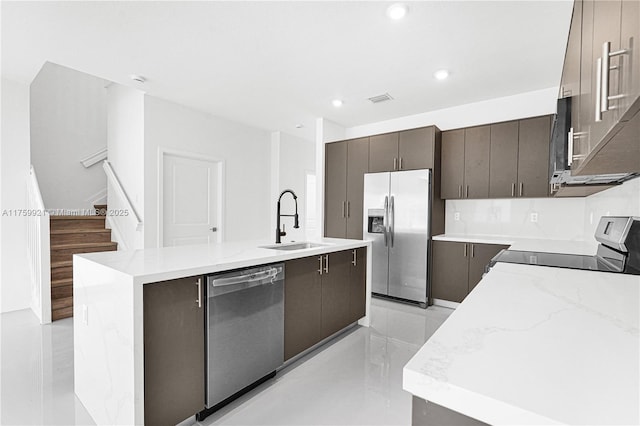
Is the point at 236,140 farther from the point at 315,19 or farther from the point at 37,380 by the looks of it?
the point at 37,380

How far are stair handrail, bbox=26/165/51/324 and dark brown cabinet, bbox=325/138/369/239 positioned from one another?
134 inches

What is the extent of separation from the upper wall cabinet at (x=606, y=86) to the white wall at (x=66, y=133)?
6431 mm

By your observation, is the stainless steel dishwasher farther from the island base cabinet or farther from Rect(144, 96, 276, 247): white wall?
Rect(144, 96, 276, 247): white wall

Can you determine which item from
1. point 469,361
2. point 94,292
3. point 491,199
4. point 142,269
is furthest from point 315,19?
point 491,199

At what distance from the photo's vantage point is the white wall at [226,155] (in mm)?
4105

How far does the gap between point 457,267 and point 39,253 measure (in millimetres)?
4577

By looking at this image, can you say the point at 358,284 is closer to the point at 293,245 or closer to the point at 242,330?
the point at 293,245

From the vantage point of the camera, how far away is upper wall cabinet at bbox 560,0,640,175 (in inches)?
28.0

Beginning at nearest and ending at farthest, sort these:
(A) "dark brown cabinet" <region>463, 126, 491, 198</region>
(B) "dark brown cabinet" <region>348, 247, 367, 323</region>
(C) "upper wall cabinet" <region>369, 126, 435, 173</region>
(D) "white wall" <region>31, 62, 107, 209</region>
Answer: (B) "dark brown cabinet" <region>348, 247, 367, 323</region>, (A) "dark brown cabinet" <region>463, 126, 491, 198</region>, (C) "upper wall cabinet" <region>369, 126, 435, 173</region>, (D) "white wall" <region>31, 62, 107, 209</region>

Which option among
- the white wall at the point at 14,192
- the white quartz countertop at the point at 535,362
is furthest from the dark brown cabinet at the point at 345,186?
the white wall at the point at 14,192

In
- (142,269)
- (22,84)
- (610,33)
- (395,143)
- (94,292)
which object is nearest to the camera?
(610,33)

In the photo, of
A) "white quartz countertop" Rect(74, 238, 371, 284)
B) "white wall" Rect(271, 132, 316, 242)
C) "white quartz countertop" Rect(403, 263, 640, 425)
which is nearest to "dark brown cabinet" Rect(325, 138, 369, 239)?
"white wall" Rect(271, 132, 316, 242)

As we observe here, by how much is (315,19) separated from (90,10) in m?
1.64

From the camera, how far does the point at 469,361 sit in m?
0.60
